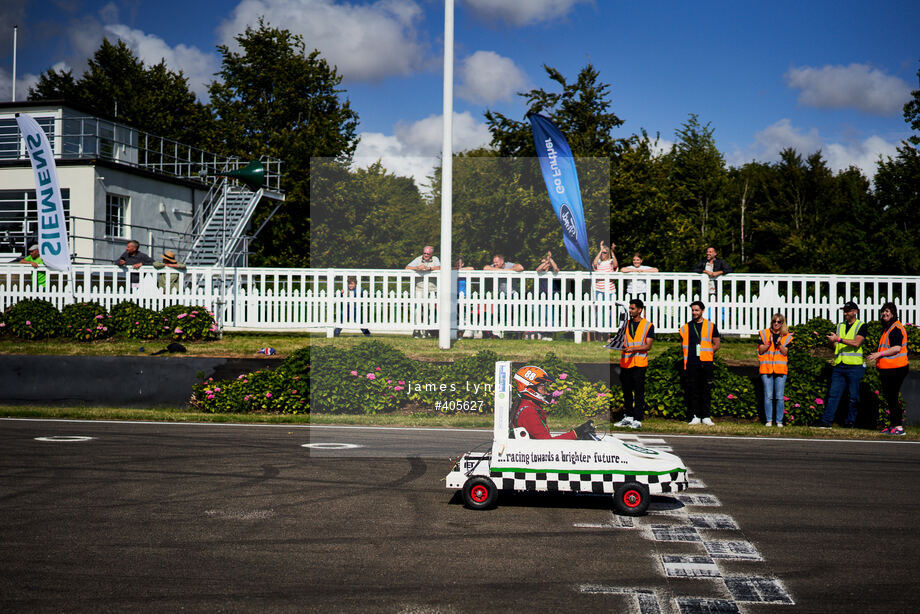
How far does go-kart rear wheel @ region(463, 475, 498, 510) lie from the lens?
8.40 meters

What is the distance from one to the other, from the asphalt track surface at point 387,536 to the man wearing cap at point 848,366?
3536 millimetres

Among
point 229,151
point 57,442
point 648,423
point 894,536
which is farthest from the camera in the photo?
point 229,151

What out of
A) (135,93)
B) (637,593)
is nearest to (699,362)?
(637,593)

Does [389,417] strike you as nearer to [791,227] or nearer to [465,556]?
[465,556]

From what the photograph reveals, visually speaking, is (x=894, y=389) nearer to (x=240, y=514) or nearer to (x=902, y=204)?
(x=240, y=514)

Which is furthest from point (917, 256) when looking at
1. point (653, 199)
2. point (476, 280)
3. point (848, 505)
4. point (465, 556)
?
point (465, 556)

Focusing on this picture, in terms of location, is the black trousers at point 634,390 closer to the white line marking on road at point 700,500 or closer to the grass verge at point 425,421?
the grass verge at point 425,421

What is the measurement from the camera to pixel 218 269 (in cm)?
2138

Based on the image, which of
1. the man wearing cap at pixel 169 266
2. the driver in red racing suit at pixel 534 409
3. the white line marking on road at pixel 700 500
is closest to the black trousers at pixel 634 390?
the white line marking on road at pixel 700 500

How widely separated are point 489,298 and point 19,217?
2267 centimetres

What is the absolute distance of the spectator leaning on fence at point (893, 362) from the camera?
580 inches

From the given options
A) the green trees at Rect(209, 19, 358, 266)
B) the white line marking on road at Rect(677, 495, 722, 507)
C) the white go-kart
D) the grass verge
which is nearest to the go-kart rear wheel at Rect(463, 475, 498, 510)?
the white go-kart

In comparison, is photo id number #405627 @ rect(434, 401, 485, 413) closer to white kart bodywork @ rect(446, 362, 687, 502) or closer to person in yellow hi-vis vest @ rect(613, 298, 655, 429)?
person in yellow hi-vis vest @ rect(613, 298, 655, 429)

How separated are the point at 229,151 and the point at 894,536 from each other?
4747 centimetres
